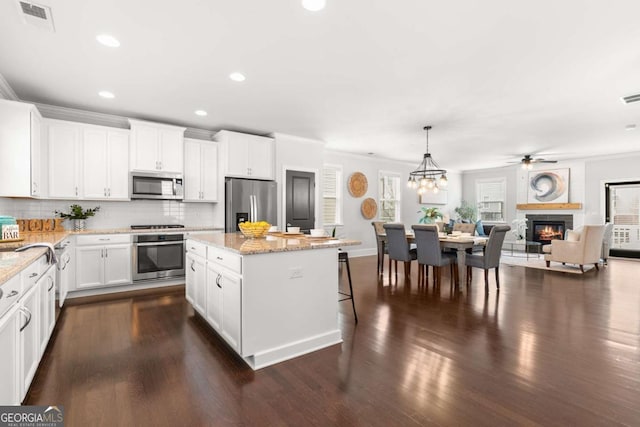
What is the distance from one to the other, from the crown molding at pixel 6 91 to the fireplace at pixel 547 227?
11401 millimetres

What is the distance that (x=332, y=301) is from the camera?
2754 mm

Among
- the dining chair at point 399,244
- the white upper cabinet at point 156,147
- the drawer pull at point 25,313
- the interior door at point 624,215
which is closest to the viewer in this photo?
the drawer pull at point 25,313

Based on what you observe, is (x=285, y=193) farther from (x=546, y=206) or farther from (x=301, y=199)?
(x=546, y=206)

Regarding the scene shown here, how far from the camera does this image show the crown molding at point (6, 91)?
3.48 metres

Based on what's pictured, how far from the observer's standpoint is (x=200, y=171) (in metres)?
5.15

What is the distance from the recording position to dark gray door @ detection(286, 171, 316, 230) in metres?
5.91

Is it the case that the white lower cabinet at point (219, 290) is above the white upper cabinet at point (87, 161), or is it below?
below

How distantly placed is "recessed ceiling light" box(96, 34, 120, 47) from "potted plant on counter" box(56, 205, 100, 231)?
8.73ft

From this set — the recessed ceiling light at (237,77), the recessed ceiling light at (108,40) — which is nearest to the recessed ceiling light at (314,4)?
the recessed ceiling light at (237,77)

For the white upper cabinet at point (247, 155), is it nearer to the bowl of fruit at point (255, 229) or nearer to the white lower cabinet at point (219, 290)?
the white lower cabinet at point (219, 290)

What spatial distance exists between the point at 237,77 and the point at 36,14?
63.9 inches

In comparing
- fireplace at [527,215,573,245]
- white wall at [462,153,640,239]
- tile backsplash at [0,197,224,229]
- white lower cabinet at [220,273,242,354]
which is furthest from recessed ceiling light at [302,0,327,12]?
fireplace at [527,215,573,245]

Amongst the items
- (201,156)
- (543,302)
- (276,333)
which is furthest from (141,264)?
(543,302)

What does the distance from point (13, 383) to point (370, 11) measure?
10.2 ft
